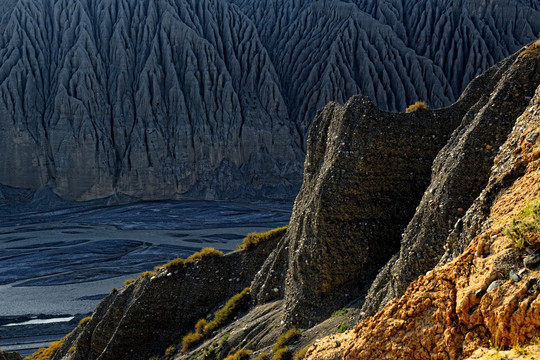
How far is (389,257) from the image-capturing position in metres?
9.79

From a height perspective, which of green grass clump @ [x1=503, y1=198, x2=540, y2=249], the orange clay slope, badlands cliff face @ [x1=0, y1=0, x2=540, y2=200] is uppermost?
badlands cliff face @ [x1=0, y1=0, x2=540, y2=200]

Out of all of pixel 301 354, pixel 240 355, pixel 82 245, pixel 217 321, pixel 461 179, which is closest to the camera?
pixel 461 179

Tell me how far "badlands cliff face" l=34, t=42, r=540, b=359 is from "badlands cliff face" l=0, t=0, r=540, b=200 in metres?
52.2

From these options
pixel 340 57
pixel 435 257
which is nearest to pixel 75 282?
pixel 435 257

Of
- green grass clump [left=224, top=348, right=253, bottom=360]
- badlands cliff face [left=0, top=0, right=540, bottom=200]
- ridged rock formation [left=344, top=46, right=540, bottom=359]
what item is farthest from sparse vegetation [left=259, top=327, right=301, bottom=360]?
badlands cliff face [left=0, top=0, right=540, bottom=200]

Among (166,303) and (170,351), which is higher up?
(166,303)

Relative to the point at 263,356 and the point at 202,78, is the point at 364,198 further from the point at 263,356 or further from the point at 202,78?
the point at 202,78

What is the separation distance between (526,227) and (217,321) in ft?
37.0

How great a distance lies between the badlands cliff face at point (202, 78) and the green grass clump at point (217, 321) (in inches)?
2129

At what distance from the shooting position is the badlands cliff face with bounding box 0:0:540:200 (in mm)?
67062

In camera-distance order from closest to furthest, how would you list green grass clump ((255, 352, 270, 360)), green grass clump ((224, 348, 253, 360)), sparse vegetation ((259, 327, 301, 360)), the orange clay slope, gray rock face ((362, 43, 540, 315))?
the orange clay slope, gray rock face ((362, 43, 540, 315)), sparse vegetation ((259, 327, 301, 360)), green grass clump ((255, 352, 270, 360)), green grass clump ((224, 348, 253, 360))

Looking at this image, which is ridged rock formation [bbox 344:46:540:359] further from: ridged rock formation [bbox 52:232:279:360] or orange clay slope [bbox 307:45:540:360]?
ridged rock formation [bbox 52:232:279:360]

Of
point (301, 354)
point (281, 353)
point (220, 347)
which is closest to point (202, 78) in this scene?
point (220, 347)

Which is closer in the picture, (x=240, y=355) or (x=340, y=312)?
(x=340, y=312)
